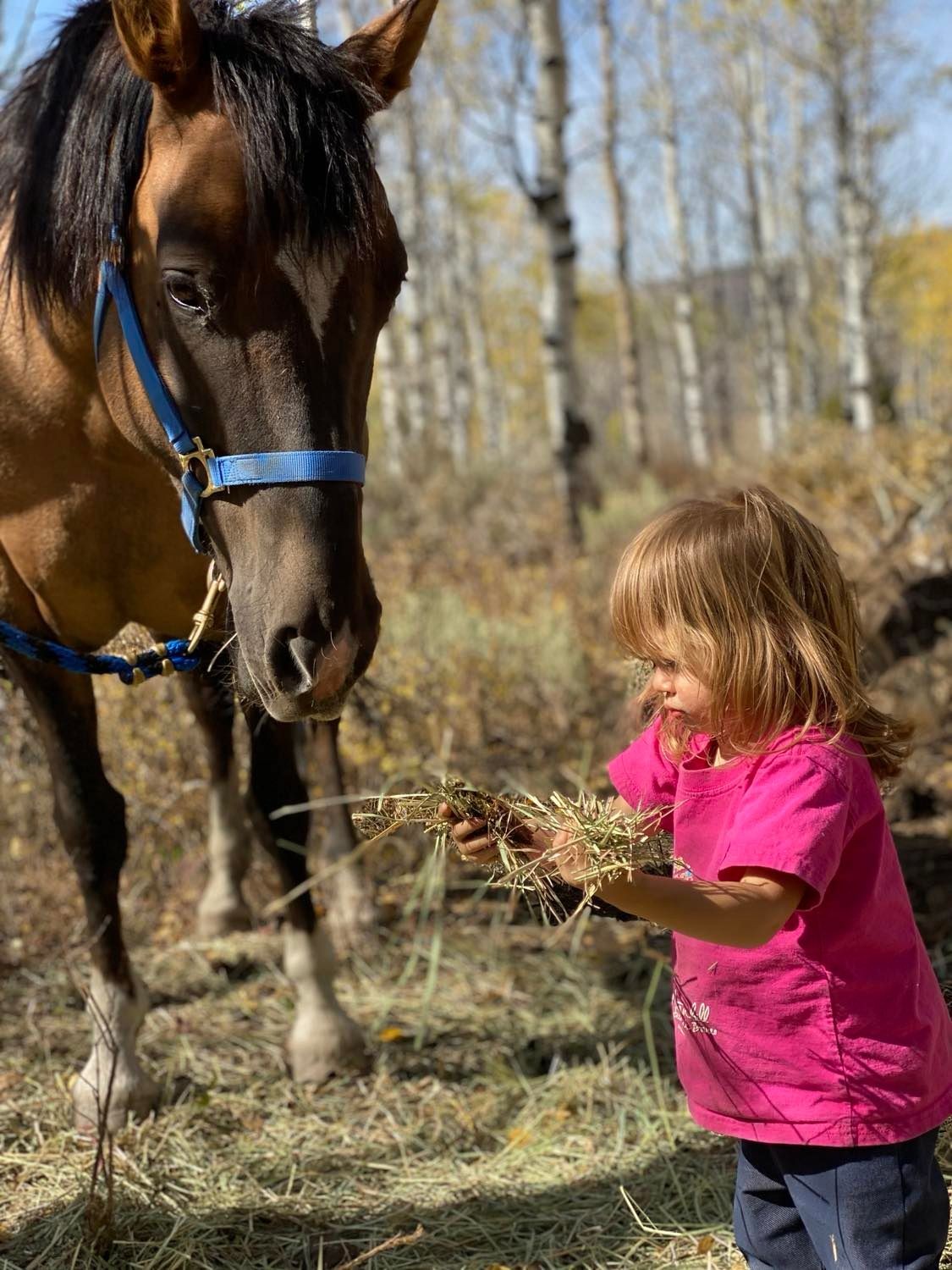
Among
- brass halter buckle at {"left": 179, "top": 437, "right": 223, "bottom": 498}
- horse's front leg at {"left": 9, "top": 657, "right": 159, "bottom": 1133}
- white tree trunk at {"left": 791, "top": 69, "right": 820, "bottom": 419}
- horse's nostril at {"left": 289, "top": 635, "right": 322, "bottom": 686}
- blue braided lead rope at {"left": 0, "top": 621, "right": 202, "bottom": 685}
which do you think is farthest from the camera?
white tree trunk at {"left": 791, "top": 69, "right": 820, "bottom": 419}

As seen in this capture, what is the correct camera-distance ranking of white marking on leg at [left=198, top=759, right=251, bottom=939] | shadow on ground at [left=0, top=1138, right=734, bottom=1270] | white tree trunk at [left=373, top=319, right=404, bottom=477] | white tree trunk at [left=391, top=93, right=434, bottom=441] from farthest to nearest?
white tree trunk at [left=391, top=93, right=434, bottom=441] < white tree trunk at [left=373, top=319, right=404, bottom=477] < white marking on leg at [left=198, top=759, right=251, bottom=939] < shadow on ground at [left=0, top=1138, right=734, bottom=1270]

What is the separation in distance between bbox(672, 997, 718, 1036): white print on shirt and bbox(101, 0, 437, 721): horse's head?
740 millimetres

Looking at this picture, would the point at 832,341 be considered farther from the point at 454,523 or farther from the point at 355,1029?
the point at 355,1029

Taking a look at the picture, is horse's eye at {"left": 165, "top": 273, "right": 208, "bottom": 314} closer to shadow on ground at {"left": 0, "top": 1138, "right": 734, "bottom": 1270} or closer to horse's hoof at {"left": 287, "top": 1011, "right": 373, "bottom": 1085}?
shadow on ground at {"left": 0, "top": 1138, "right": 734, "bottom": 1270}

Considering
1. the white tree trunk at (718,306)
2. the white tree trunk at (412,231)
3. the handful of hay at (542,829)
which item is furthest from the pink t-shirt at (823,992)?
the white tree trunk at (718,306)

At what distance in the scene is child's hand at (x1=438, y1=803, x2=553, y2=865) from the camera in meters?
1.47

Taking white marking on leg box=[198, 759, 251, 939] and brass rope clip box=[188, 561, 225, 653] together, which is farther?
white marking on leg box=[198, 759, 251, 939]

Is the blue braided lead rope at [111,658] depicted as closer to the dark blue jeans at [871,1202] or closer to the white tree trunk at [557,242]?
the dark blue jeans at [871,1202]

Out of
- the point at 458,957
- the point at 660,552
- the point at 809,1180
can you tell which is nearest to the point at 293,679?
the point at 660,552

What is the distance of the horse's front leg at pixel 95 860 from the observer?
2.51 m

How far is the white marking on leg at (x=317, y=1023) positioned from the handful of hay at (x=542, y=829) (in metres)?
1.41

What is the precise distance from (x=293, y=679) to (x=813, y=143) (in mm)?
24483

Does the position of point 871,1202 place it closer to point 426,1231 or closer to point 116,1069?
point 426,1231

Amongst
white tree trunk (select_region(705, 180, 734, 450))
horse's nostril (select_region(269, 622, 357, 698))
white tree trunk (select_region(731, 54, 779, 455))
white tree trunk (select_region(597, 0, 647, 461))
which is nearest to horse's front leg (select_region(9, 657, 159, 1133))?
horse's nostril (select_region(269, 622, 357, 698))
